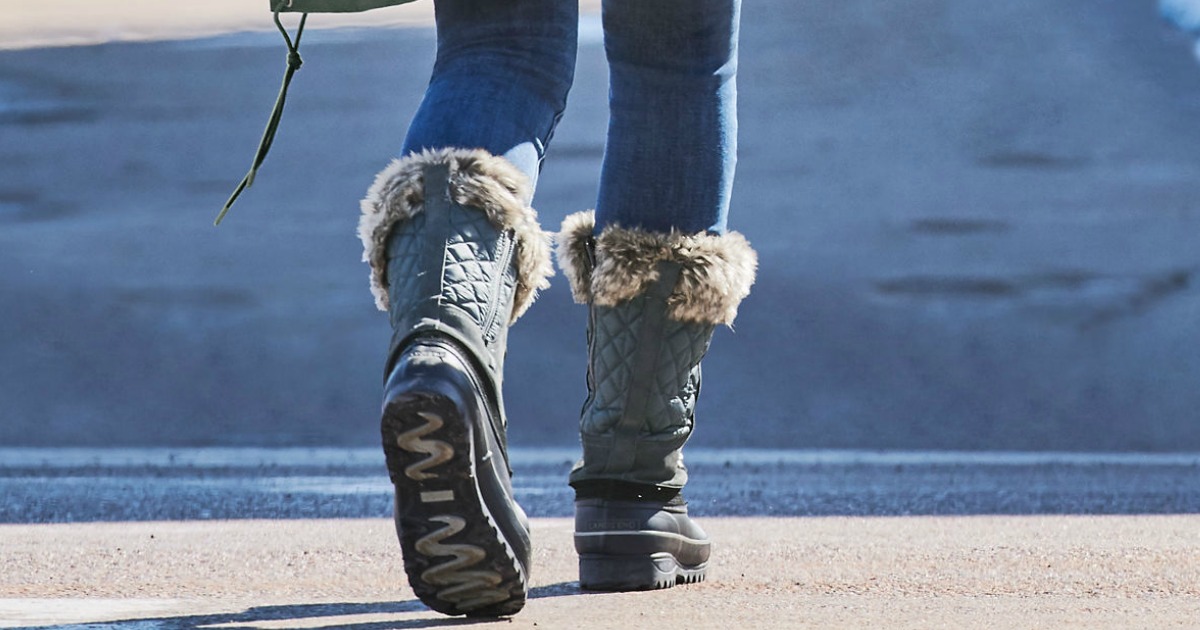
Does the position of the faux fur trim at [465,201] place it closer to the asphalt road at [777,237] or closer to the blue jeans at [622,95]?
the blue jeans at [622,95]

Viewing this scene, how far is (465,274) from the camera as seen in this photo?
1.24 m

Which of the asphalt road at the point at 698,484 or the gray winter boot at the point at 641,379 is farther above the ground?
the gray winter boot at the point at 641,379

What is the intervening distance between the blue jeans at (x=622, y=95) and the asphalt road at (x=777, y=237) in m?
1.87

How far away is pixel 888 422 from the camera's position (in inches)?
135

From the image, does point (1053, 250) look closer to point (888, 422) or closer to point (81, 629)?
point (888, 422)

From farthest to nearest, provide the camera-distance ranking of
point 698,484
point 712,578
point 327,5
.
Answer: point 698,484 → point 712,578 → point 327,5

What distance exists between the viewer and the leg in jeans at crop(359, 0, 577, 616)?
1171 mm

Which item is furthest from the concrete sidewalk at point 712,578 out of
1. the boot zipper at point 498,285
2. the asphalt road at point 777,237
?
the asphalt road at point 777,237

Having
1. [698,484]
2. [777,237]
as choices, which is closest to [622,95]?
[698,484]

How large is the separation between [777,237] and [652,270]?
11.0 feet

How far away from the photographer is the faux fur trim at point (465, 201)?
128 cm

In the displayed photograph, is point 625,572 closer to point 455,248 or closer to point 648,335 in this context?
point 648,335

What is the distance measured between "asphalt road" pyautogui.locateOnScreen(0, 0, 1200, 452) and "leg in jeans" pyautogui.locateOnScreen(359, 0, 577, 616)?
2.00 metres

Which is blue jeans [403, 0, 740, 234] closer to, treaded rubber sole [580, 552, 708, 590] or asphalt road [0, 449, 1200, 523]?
treaded rubber sole [580, 552, 708, 590]
